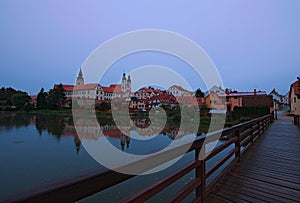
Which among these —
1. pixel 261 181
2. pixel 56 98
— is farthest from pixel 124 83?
pixel 261 181

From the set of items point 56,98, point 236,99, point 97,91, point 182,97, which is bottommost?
point 236,99

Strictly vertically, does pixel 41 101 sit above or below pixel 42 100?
below

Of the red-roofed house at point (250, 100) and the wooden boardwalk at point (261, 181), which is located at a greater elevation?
the red-roofed house at point (250, 100)

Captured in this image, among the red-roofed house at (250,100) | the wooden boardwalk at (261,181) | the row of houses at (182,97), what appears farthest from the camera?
the row of houses at (182,97)

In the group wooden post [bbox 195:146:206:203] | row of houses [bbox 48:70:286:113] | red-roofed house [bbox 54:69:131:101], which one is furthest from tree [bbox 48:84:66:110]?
wooden post [bbox 195:146:206:203]

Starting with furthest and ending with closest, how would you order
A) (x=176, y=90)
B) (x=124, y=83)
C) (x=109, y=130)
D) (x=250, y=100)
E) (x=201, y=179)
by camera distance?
(x=124, y=83) < (x=176, y=90) < (x=250, y=100) < (x=109, y=130) < (x=201, y=179)

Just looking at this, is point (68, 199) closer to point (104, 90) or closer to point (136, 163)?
point (136, 163)

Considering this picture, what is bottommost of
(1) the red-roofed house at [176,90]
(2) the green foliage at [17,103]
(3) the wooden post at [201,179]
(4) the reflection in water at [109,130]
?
(4) the reflection in water at [109,130]

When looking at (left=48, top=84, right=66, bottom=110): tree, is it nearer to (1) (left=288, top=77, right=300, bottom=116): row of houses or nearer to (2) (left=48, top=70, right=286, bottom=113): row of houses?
(2) (left=48, top=70, right=286, bottom=113): row of houses

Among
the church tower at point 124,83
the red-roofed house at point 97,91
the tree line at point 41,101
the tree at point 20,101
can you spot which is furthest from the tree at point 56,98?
the church tower at point 124,83

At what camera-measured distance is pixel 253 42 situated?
20188 millimetres

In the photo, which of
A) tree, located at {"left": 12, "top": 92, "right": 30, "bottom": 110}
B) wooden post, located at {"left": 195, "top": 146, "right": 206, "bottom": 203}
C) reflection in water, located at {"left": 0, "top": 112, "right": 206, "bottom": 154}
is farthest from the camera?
tree, located at {"left": 12, "top": 92, "right": 30, "bottom": 110}

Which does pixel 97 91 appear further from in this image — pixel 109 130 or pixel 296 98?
pixel 296 98

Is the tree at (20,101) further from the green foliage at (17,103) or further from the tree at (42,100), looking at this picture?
the tree at (42,100)
